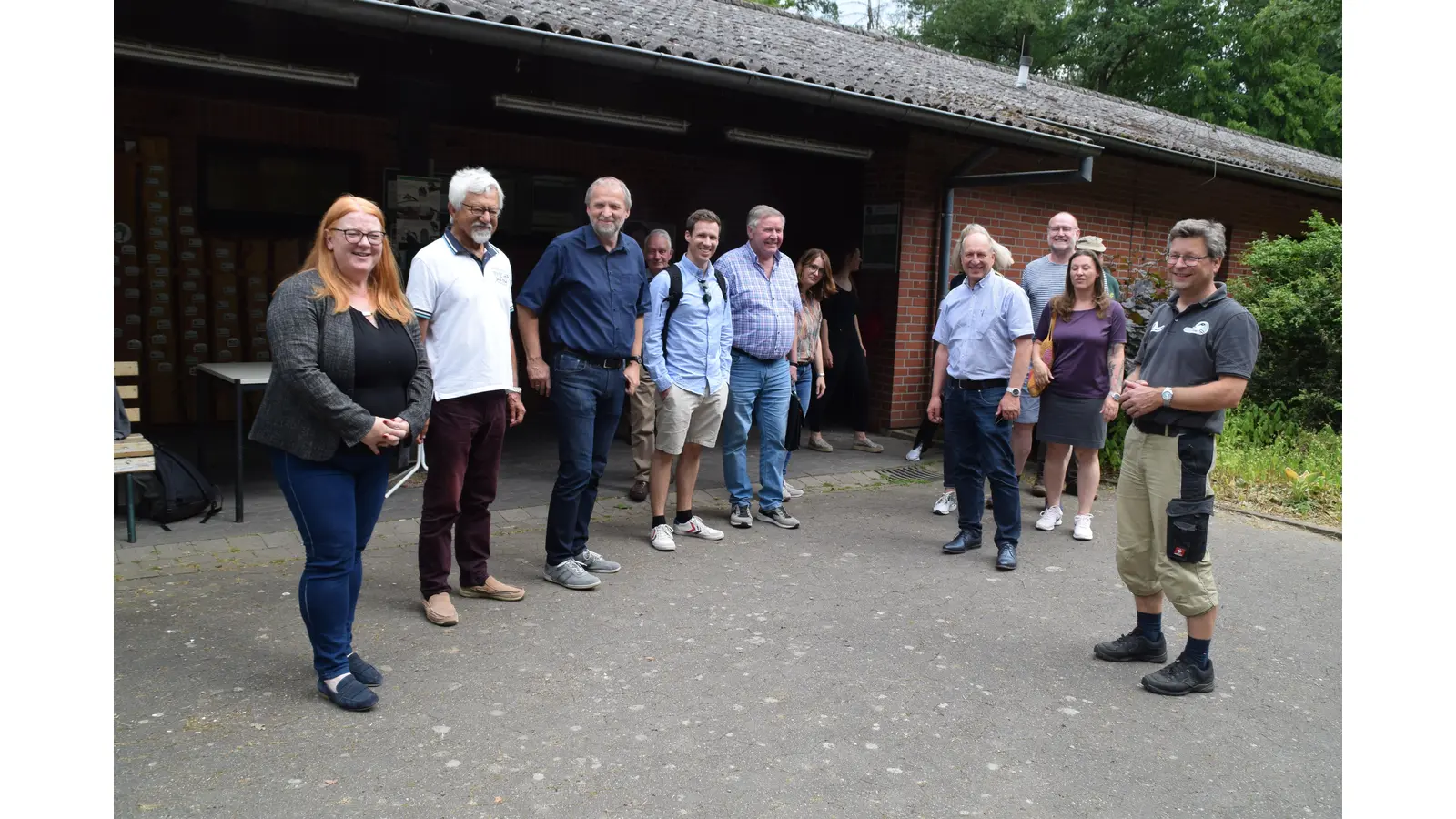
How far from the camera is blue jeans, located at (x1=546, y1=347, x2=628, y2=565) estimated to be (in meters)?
4.92

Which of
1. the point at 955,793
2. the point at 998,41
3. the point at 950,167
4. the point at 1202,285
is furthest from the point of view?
the point at 998,41

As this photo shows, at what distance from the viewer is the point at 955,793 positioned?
10.4ft

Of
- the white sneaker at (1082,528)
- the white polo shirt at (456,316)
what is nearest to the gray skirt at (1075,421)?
the white sneaker at (1082,528)

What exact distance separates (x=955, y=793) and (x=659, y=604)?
1.96m

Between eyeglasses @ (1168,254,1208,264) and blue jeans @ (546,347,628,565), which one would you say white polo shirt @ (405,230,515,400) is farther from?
eyeglasses @ (1168,254,1208,264)

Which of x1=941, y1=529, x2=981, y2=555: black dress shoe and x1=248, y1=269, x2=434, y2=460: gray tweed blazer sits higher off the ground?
x1=248, y1=269, x2=434, y2=460: gray tweed blazer

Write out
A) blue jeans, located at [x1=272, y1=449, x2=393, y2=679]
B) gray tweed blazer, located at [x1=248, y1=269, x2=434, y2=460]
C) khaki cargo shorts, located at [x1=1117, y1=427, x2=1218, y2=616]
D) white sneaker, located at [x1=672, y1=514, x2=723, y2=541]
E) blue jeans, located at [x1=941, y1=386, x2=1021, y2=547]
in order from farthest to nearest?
white sneaker, located at [x1=672, y1=514, x2=723, y2=541]
blue jeans, located at [x1=941, y1=386, x2=1021, y2=547]
khaki cargo shorts, located at [x1=1117, y1=427, x2=1218, y2=616]
blue jeans, located at [x1=272, y1=449, x2=393, y2=679]
gray tweed blazer, located at [x1=248, y1=269, x2=434, y2=460]

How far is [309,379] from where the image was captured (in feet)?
11.2

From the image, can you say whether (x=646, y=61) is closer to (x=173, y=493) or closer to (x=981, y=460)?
(x=981, y=460)

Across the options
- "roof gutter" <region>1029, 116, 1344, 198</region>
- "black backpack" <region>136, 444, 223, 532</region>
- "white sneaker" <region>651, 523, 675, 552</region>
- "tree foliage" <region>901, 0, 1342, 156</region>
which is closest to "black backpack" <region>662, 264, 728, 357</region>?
"white sneaker" <region>651, 523, 675, 552</region>

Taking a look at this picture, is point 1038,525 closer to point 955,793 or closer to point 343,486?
point 955,793

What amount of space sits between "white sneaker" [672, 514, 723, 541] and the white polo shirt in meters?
1.94

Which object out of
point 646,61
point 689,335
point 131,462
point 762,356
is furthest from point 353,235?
point 646,61

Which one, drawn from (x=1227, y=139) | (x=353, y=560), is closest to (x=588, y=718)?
(x=353, y=560)
